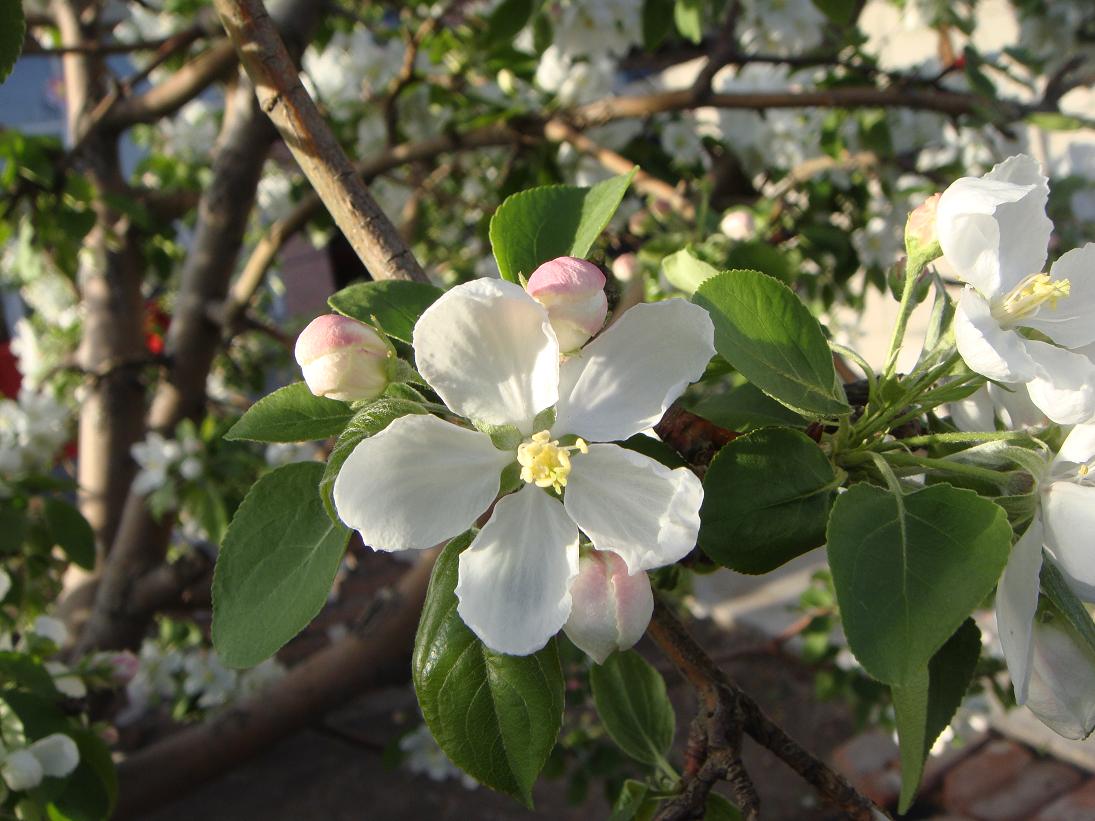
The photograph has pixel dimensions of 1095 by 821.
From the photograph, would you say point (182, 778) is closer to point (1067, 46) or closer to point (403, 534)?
point (403, 534)

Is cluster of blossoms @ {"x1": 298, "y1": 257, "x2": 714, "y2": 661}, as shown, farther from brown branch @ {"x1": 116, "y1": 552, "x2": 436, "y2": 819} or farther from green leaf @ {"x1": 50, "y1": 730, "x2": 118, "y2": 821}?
brown branch @ {"x1": 116, "y1": 552, "x2": 436, "y2": 819}

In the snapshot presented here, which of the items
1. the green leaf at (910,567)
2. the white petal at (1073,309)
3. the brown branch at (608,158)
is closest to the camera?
the green leaf at (910,567)

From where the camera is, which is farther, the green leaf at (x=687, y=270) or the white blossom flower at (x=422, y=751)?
the white blossom flower at (x=422, y=751)

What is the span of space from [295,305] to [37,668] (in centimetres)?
498

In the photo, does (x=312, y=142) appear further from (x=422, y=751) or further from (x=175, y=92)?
(x=422, y=751)

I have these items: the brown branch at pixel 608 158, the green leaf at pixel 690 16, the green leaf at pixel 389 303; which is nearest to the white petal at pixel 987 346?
the green leaf at pixel 389 303

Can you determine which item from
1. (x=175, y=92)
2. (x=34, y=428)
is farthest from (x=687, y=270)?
(x=34, y=428)

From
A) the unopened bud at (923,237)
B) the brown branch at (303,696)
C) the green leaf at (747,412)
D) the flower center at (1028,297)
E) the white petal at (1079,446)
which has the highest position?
the unopened bud at (923,237)

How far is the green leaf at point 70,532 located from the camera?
141 cm

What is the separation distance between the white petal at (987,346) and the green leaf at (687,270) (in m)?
0.29

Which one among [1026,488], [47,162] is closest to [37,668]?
[1026,488]

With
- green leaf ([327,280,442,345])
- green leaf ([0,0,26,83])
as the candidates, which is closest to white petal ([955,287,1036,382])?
green leaf ([327,280,442,345])

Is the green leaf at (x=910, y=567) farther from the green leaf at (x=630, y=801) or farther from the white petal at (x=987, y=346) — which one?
the green leaf at (x=630, y=801)

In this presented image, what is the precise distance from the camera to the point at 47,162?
5.92 ft
